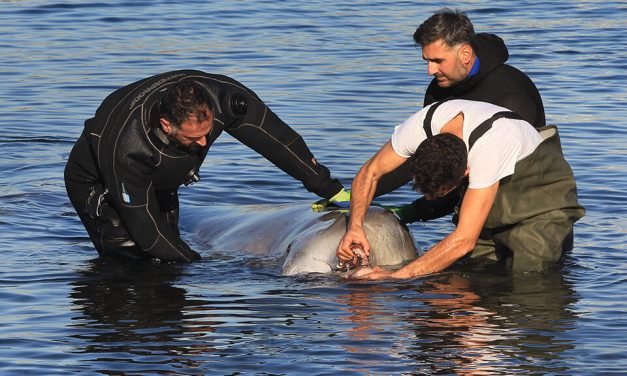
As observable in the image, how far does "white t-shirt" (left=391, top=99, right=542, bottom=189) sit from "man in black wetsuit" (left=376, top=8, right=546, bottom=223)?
505 millimetres

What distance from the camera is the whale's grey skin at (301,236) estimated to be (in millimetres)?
8867

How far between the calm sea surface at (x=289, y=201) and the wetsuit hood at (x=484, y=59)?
1.35 meters

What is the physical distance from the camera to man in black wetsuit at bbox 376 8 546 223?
28.5 ft

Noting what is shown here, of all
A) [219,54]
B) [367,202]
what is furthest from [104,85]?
[367,202]

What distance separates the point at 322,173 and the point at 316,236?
0.63 meters

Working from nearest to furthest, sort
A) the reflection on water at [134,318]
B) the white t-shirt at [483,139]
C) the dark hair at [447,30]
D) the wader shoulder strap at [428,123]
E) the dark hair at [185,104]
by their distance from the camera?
the reflection on water at [134,318] < the white t-shirt at [483,139] < the wader shoulder strap at [428,123] < the dark hair at [185,104] < the dark hair at [447,30]

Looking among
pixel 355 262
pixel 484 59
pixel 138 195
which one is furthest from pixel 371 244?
pixel 138 195

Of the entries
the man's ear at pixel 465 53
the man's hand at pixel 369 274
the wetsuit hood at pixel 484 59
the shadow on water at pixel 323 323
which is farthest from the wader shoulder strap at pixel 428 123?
the shadow on water at pixel 323 323

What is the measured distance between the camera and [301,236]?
917 centimetres

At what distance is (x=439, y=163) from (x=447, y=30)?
134 cm

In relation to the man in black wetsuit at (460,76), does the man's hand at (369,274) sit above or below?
below

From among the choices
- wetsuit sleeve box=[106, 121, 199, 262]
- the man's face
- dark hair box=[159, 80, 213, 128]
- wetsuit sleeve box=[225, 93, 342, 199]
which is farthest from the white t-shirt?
wetsuit sleeve box=[106, 121, 199, 262]

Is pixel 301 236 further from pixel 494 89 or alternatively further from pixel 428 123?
pixel 494 89

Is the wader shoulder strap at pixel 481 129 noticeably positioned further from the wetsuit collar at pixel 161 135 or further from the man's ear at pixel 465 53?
the wetsuit collar at pixel 161 135
